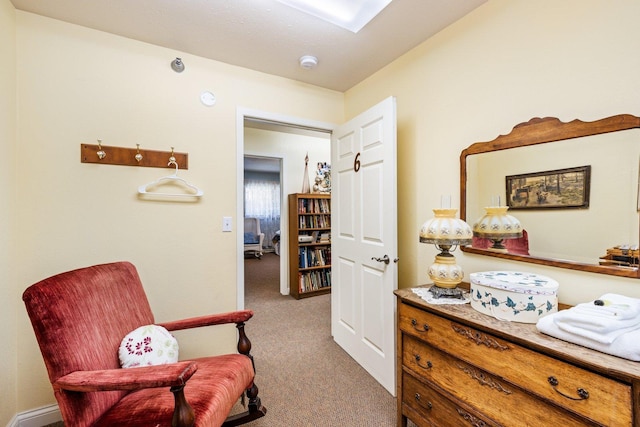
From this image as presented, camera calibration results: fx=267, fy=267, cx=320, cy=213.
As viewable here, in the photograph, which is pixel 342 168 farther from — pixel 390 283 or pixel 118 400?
pixel 118 400

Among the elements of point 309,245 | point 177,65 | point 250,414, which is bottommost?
point 250,414

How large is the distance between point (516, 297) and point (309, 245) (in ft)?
10.1

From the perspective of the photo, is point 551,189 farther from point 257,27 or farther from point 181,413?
point 257,27

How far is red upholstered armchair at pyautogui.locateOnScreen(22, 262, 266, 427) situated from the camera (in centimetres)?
94

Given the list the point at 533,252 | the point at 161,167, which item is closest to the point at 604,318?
the point at 533,252

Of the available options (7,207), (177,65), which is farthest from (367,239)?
(7,207)

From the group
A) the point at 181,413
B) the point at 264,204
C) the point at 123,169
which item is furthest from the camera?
the point at 264,204

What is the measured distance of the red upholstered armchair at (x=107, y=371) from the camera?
944 millimetres

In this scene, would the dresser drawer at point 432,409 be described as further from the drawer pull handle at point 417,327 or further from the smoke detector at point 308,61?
the smoke detector at point 308,61

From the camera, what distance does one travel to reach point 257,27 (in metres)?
1.71

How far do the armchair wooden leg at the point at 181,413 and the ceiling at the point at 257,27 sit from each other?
6.23 ft

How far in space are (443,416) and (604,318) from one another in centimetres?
79

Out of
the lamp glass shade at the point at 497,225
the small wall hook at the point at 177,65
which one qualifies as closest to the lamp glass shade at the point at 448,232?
the lamp glass shade at the point at 497,225

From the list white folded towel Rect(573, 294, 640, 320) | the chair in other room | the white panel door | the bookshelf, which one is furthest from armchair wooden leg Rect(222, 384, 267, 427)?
the chair in other room
